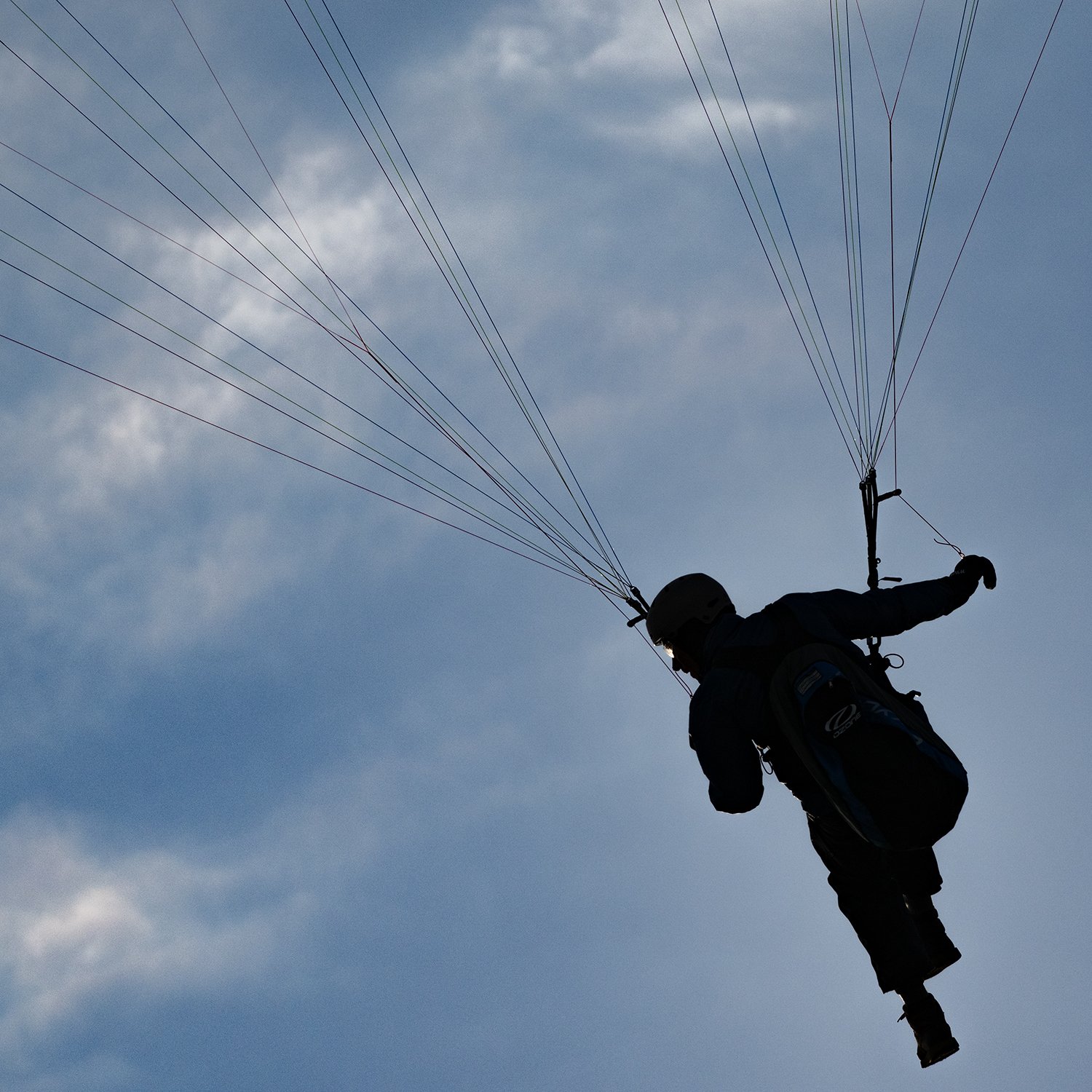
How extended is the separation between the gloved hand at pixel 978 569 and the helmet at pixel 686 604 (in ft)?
5.31

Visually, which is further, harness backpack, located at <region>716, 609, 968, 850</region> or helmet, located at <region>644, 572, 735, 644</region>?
helmet, located at <region>644, 572, 735, 644</region>

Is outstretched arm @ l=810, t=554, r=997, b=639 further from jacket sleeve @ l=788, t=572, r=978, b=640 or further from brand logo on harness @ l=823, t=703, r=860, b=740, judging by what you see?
brand logo on harness @ l=823, t=703, r=860, b=740

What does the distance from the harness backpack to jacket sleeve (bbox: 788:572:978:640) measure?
0.44m

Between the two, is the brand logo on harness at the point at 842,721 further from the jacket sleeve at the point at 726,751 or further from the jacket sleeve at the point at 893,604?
the jacket sleeve at the point at 893,604

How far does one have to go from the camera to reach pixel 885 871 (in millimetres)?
7379

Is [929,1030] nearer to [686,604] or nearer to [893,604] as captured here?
[893,604]

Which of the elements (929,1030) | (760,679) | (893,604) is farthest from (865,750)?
(929,1030)

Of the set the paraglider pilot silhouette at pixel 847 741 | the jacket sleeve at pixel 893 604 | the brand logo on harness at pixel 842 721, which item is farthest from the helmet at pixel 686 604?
the brand logo on harness at pixel 842 721

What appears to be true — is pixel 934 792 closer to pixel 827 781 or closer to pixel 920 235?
pixel 827 781

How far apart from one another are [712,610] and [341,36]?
533 centimetres

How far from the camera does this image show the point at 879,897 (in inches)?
287

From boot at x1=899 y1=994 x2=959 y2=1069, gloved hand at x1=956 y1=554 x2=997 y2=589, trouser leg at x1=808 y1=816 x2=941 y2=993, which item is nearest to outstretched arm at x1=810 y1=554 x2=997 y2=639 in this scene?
gloved hand at x1=956 y1=554 x2=997 y2=589

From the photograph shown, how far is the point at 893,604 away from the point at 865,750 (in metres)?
1.29

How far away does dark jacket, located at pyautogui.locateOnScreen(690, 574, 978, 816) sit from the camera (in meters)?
6.56
